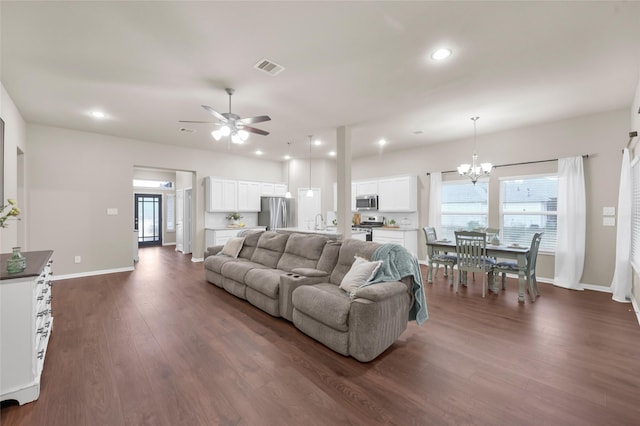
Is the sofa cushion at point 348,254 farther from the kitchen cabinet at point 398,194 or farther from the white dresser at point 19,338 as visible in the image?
the kitchen cabinet at point 398,194

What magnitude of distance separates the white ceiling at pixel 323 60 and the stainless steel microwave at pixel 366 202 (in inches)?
116

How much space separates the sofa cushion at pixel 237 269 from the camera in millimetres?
4074

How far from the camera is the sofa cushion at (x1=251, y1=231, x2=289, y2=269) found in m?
4.42

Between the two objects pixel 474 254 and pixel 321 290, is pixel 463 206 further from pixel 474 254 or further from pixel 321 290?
pixel 321 290

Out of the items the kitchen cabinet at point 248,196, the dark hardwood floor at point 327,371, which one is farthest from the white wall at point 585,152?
the kitchen cabinet at point 248,196

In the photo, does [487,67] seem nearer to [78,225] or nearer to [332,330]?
[332,330]

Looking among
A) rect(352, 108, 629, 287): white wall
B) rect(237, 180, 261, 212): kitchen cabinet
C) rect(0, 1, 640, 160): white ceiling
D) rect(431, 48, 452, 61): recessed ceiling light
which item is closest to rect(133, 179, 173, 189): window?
rect(237, 180, 261, 212): kitchen cabinet

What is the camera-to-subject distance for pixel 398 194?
710 cm

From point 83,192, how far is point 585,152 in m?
9.52

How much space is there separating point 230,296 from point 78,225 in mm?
3839

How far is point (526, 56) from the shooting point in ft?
9.53

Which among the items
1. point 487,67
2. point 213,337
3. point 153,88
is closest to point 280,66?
point 153,88

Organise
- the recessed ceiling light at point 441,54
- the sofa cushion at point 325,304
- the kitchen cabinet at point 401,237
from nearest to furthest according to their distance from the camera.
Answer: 1. the sofa cushion at point 325,304
2. the recessed ceiling light at point 441,54
3. the kitchen cabinet at point 401,237

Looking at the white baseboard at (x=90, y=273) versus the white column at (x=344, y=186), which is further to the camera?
the white baseboard at (x=90, y=273)
